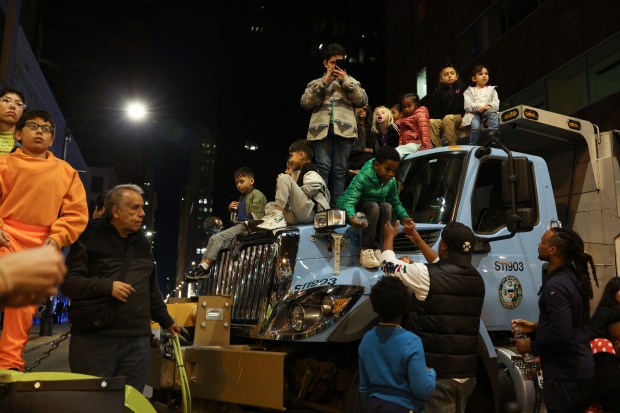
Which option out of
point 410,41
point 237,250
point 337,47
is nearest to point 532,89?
point 410,41

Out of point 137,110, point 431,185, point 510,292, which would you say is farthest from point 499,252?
point 137,110

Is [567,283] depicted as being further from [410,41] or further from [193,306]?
[410,41]

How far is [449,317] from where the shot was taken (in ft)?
13.2

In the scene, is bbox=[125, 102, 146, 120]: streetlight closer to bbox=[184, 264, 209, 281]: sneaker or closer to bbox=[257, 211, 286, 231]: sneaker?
bbox=[184, 264, 209, 281]: sneaker

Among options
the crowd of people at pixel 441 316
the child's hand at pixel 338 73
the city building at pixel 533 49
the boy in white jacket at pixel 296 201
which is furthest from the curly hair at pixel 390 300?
the city building at pixel 533 49

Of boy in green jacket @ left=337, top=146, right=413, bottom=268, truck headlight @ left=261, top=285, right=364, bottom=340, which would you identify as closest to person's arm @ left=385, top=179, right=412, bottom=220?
boy in green jacket @ left=337, top=146, right=413, bottom=268

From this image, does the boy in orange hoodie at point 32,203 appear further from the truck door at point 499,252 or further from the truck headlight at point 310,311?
the truck door at point 499,252

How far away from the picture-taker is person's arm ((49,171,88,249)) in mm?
4125

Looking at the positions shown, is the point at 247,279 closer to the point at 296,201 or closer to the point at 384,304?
the point at 296,201

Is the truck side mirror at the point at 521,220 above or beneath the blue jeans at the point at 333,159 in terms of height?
beneath

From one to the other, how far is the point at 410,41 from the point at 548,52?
10.6 meters

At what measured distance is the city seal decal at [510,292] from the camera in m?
5.69

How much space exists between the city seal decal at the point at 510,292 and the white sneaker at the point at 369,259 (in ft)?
4.90

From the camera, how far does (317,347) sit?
16.5 ft
